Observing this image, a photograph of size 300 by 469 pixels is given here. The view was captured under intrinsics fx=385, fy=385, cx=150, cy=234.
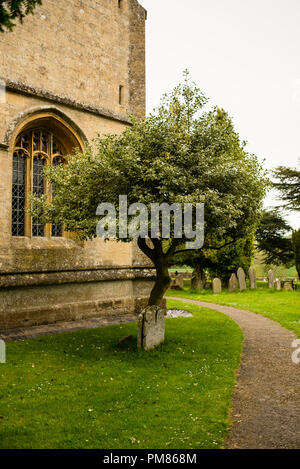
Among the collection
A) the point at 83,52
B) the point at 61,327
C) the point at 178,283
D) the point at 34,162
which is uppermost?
the point at 83,52

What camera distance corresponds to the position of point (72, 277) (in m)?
12.2

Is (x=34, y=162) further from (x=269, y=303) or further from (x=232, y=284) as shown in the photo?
(x=232, y=284)

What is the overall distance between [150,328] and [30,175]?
6.46m

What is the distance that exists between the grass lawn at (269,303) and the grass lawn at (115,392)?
4278mm

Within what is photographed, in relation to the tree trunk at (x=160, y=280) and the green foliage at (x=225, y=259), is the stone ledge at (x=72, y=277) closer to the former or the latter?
the tree trunk at (x=160, y=280)

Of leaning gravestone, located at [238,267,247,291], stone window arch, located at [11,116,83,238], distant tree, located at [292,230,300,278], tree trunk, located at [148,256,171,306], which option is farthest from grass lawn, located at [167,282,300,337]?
stone window arch, located at [11,116,83,238]

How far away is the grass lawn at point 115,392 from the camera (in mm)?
4582

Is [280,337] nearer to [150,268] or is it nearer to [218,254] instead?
[150,268]

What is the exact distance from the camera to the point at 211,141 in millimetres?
8984

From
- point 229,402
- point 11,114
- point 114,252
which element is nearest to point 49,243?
point 114,252

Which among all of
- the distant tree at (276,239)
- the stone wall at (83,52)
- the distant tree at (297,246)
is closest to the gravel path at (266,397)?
the stone wall at (83,52)

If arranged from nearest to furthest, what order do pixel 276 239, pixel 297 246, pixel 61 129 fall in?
pixel 61 129
pixel 297 246
pixel 276 239

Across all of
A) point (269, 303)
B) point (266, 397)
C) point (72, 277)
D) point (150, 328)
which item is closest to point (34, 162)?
point (72, 277)

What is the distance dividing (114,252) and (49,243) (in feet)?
8.49
